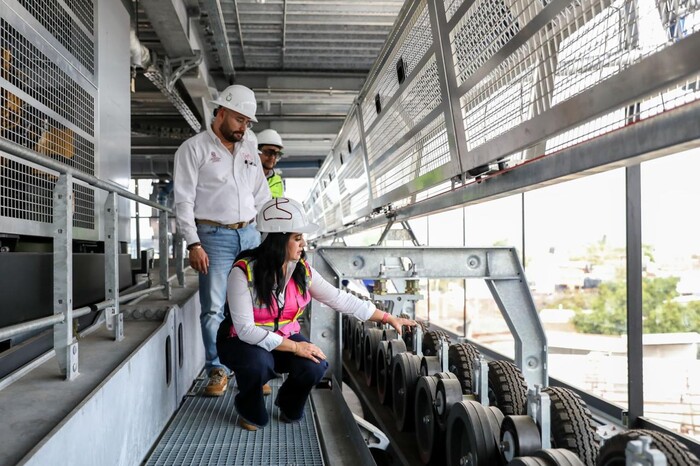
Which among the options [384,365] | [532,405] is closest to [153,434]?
[532,405]

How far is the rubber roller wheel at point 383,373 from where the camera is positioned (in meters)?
4.18

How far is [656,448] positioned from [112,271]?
2.24 meters

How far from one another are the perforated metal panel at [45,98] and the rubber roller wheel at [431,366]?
7.54 ft

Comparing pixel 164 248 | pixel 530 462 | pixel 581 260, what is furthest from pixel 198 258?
pixel 581 260

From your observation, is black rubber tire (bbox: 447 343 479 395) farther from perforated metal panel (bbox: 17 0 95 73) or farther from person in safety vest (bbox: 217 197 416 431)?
perforated metal panel (bbox: 17 0 95 73)

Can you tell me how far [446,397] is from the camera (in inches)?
107

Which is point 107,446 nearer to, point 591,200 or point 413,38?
point 413,38

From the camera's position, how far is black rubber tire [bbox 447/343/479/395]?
309cm

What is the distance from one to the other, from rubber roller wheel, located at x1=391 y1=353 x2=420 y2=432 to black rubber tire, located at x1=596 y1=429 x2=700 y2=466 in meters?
1.77

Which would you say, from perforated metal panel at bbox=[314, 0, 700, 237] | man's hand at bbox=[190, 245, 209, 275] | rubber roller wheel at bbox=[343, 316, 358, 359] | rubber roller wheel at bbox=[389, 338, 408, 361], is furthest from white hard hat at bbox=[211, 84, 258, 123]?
rubber roller wheel at bbox=[343, 316, 358, 359]

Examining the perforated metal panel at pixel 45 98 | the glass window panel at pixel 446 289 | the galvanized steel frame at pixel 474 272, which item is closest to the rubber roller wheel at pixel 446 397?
the galvanized steel frame at pixel 474 272

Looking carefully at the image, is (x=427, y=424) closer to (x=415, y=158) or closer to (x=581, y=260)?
(x=415, y=158)

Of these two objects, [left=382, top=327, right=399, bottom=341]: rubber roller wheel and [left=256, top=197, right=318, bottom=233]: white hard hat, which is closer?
[left=256, top=197, right=318, bottom=233]: white hard hat

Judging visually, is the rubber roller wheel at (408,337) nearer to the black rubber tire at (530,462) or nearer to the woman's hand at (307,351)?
the woman's hand at (307,351)
